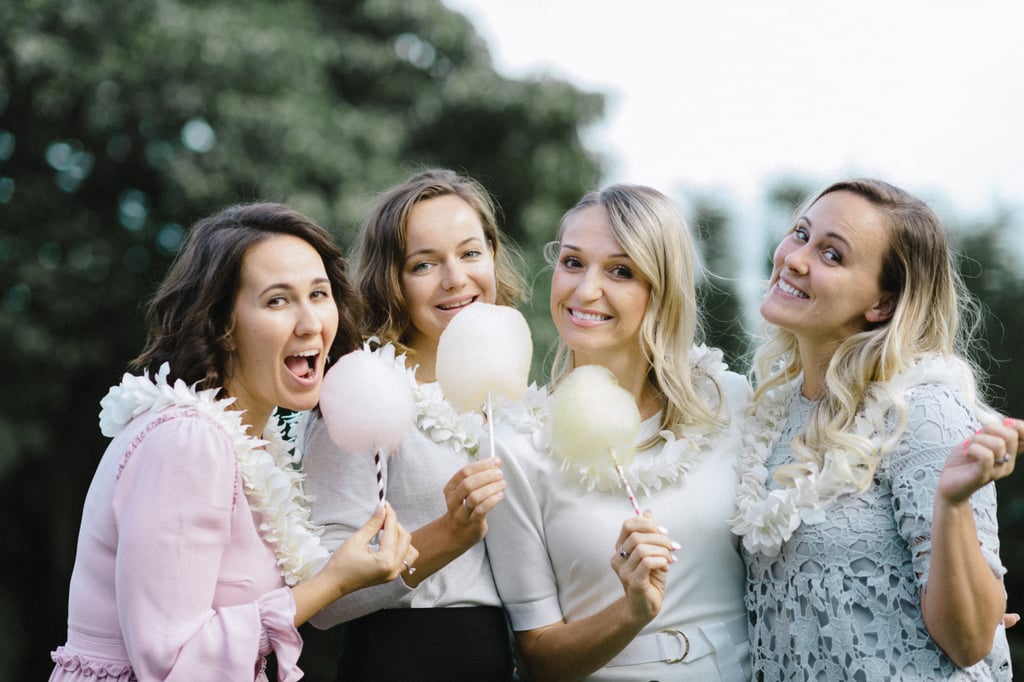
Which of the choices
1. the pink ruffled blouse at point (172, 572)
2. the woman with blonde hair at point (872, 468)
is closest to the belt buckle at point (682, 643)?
the woman with blonde hair at point (872, 468)

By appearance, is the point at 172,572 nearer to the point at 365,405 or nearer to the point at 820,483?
the point at 365,405

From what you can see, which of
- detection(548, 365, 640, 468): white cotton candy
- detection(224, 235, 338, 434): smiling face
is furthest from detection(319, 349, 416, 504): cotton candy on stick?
detection(548, 365, 640, 468): white cotton candy

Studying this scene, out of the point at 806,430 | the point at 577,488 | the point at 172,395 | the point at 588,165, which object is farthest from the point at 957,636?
the point at 588,165

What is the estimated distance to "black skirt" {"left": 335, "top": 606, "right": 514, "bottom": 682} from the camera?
10.2 feet

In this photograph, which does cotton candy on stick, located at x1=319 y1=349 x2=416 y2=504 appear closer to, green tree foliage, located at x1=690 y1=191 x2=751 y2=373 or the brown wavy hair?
the brown wavy hair

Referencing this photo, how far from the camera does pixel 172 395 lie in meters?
2.60

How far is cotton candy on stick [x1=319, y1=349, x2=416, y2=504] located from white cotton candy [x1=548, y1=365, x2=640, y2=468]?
0.46 m

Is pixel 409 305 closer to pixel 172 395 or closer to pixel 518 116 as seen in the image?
pixel 172 395

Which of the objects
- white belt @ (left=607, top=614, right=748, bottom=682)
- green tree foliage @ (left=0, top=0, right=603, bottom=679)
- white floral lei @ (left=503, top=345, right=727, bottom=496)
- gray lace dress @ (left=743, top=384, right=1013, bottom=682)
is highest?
green tree foliage @ (left=0, top=0, right=603, bottom=679)

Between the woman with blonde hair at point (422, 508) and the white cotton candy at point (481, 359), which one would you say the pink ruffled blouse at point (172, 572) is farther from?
the white cotton candy at point (481, 359)

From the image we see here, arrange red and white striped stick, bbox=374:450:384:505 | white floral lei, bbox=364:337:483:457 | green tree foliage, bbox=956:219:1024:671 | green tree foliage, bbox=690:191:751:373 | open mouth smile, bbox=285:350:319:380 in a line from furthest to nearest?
1. green tree foliage, bbox=690:191:751:373
2. green tree foliage, bbox=956:219:1024:671
3. white floral lei, bbox=364:337:483:457
4. open mouth smile, bbox=285:350:319:380
5. red and white striped stick, bbox=374:450:384:505

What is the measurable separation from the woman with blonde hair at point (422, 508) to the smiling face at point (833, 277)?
1.08 metres

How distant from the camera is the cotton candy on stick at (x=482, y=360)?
289cm

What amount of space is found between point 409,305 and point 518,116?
23.3 ft
